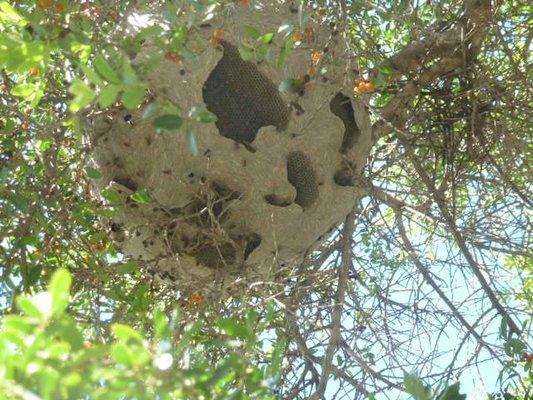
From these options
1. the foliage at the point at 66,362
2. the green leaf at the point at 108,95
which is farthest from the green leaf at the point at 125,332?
the green leaf at the point at 108,95

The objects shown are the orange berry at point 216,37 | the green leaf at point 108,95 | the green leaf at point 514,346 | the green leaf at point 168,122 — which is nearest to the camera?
the green leaf at point 108,95

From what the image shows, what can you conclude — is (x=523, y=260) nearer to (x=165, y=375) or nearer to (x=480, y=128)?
(x=480, y=128)

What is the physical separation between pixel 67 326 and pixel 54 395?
126mm

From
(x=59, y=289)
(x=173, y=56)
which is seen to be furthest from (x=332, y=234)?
(x=59, y=289)

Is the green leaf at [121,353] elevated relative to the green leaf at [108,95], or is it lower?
lower

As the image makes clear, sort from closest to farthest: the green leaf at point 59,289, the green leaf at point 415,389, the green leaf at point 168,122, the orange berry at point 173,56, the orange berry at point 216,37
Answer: the green leaf at point 59,289, the green leaf at point 415,389, the green leaf at point 168,122, the orange berry at point 173,56, the orange berry at point 216,37

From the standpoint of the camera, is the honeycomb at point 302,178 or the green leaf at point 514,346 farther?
the honeycomb at point 302,178

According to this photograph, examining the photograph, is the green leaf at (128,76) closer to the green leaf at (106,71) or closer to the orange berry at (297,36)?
the green leaf at (106,71)

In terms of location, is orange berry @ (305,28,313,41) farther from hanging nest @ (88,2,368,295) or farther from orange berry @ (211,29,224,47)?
orange berry @ (211,29,224,47)

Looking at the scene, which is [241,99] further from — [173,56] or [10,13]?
[10,13]

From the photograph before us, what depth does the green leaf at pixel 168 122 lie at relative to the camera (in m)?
1.59

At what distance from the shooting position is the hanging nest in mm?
2408

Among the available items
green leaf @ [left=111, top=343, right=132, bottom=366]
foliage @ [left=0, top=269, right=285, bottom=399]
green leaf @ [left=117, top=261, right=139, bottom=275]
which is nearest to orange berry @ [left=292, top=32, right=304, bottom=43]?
green leaf @ [left=117, top=261, right=139, bottom=275]

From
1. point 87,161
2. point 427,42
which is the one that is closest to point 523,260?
point 427,42
